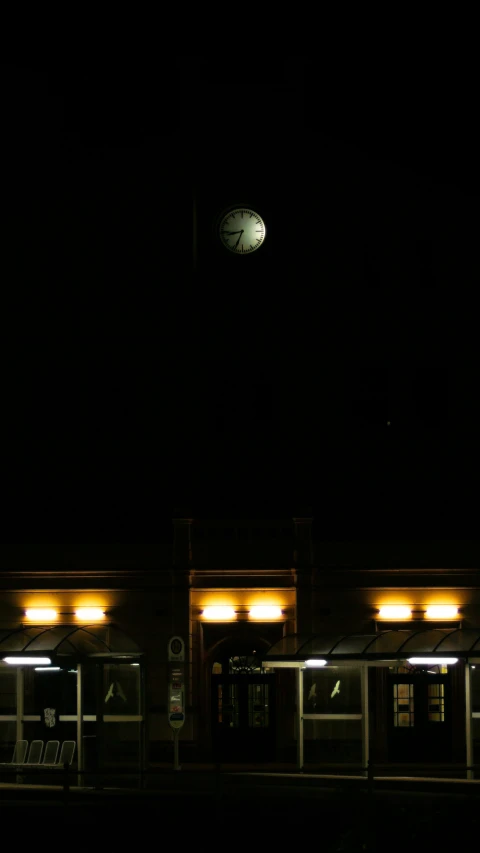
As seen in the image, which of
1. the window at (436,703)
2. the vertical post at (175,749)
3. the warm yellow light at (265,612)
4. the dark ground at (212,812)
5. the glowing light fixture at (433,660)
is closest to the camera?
the dark ground at (212,812)

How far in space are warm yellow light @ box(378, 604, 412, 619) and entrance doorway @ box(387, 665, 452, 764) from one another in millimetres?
1338

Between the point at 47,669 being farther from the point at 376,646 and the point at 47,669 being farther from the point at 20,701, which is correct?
the point at 376,646

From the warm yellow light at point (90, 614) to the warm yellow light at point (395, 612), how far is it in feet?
23.9

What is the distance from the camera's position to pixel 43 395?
4244cm

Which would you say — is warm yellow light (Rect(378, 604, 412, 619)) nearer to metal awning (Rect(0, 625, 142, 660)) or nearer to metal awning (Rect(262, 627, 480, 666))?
metal awning (Rect(262, 627, 480, 666))

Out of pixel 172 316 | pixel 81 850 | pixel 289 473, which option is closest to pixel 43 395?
pixel 172 316

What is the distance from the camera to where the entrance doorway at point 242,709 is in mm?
36812

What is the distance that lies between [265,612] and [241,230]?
34.8 feet

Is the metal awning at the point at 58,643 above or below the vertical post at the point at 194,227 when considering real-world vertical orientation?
below

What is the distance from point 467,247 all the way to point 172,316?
883 centimetres

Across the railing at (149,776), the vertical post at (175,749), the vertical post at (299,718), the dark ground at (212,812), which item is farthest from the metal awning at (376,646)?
the dark ground at (212,812)

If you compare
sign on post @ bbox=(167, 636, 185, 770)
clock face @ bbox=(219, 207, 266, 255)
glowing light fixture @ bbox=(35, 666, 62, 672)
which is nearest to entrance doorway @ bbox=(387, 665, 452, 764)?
sign on post @ bbox=(167, 636, 185, 770)

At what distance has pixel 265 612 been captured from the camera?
1457 inches

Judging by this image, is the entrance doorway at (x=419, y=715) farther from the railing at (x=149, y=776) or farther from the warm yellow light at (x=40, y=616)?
the warm yellow light at (x=40, y=616)
